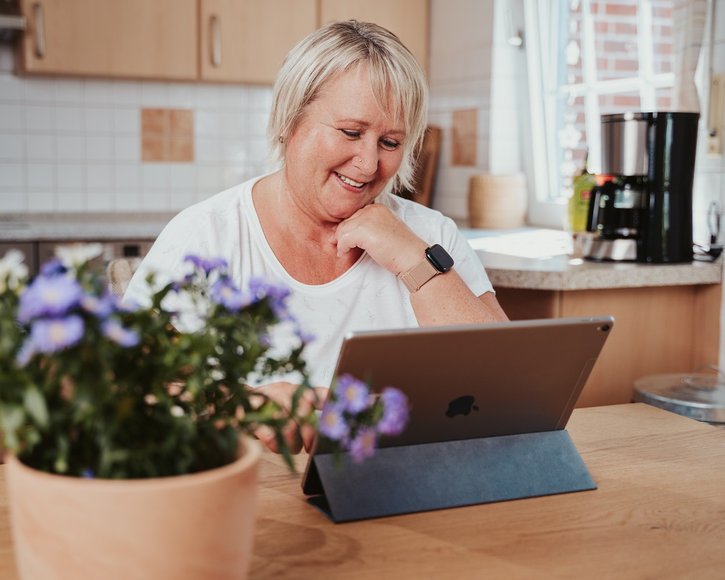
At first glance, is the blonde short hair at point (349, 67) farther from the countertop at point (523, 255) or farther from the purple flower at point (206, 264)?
the purple flower at point (206, 264)

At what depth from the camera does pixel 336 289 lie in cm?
A: 173

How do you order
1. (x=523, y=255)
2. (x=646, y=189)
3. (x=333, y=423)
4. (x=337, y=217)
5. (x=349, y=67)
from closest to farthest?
(x=333, y=423) → (x=349, y=67) → (x=337, y=217) → (x=646, y=189) → (x=523, y=255)

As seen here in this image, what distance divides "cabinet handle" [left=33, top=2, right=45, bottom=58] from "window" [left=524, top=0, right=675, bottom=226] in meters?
1.85

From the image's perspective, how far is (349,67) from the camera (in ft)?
5.26

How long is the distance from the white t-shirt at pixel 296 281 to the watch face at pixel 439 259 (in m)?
0.14

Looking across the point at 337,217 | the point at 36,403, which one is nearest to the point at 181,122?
the point at 337,217

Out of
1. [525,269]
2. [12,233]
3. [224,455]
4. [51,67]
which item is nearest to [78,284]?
[224,455]

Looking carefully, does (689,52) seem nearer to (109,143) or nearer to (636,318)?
(636,318)

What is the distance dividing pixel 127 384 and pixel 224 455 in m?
0.11

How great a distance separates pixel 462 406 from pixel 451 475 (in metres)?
0.09

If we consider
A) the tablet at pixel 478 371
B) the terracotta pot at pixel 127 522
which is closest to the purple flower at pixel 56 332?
the terracotta pot at pixel 127 522

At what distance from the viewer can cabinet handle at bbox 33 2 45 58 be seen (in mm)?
3502

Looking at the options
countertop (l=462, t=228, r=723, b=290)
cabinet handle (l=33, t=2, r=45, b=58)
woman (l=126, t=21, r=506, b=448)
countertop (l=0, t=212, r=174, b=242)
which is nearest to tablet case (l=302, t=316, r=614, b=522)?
woman (l=126, t=21, r=506, b=448)

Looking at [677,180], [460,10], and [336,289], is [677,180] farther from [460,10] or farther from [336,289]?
[460,10]
